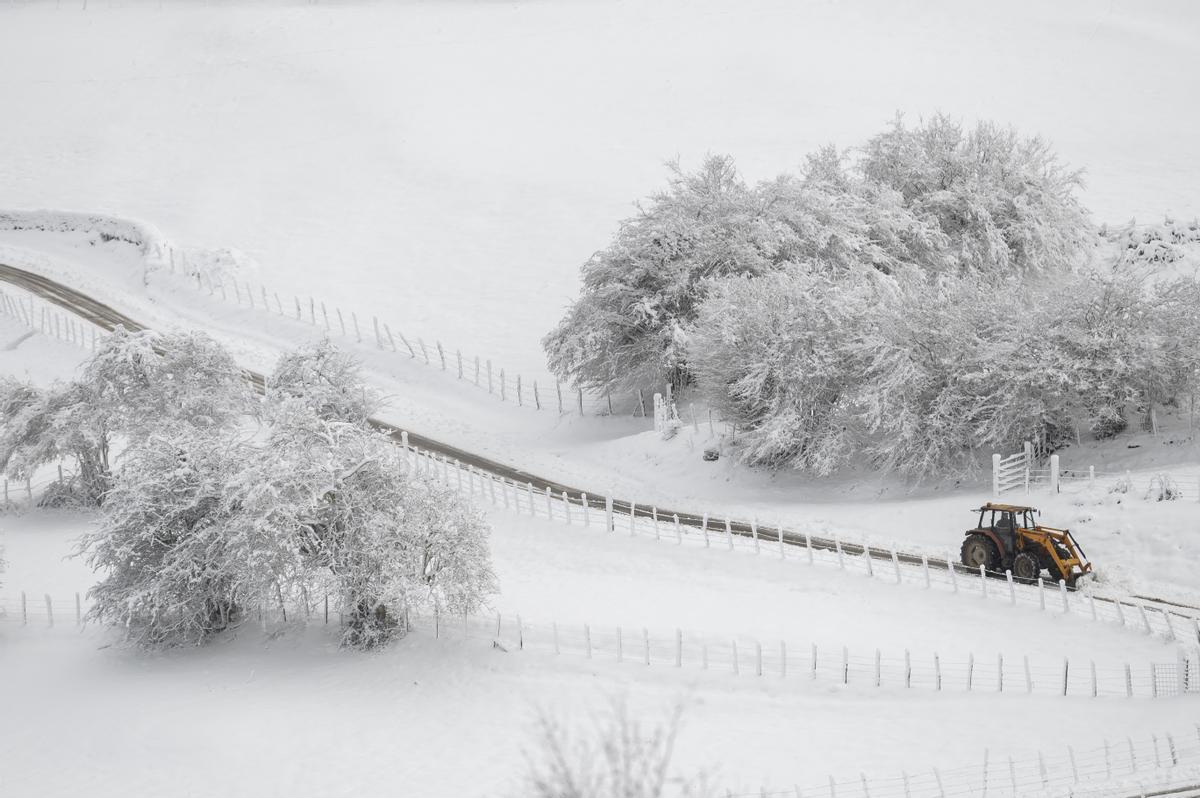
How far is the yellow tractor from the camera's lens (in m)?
26.1

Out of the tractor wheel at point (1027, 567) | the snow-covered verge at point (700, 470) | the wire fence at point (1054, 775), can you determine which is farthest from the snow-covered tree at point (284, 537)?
the tractor wheel at point (1027, 567)

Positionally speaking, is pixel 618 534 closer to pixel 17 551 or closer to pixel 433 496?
pixel 433 496

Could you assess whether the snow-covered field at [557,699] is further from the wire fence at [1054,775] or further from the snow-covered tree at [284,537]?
the snow-covered tree at [284,537]

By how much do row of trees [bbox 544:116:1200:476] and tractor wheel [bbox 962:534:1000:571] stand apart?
591 centimetres

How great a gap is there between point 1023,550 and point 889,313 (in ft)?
37.4

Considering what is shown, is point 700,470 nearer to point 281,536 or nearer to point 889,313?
point 889,313

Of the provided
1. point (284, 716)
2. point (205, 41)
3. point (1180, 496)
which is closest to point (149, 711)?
point (284, 716)

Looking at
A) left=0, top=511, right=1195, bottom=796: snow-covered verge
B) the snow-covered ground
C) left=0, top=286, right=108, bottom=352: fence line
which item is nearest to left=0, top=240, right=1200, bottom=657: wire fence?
left=0, top=511, right=1195, bottom=796: snow-covered verge

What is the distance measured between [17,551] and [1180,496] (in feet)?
109

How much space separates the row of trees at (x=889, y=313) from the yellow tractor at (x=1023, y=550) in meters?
5.94

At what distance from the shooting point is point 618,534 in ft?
107

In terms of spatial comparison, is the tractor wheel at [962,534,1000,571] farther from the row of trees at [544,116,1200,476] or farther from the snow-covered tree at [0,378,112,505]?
the snow-covered tree at [0,378,112,505]

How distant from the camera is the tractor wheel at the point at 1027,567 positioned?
86.6ft

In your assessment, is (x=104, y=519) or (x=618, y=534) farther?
(x=618, y=534)
